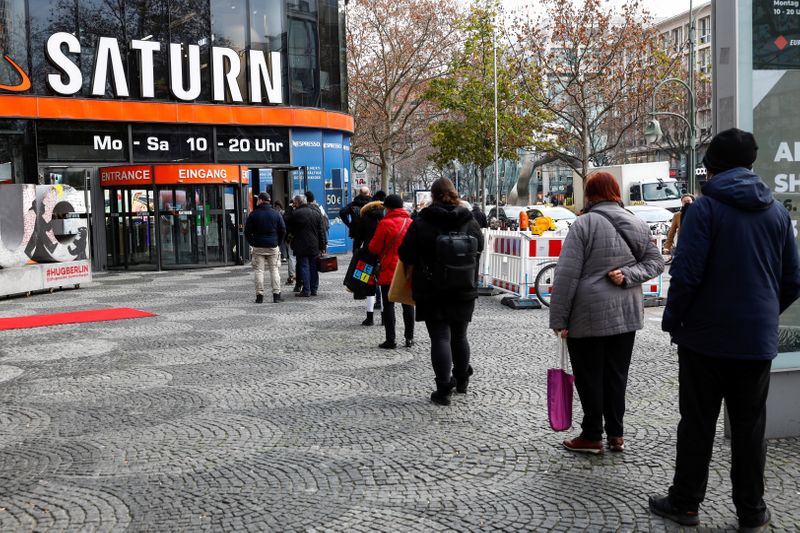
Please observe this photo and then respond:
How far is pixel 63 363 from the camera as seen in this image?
912cm

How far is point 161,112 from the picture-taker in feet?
76.1

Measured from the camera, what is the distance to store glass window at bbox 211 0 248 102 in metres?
24.1

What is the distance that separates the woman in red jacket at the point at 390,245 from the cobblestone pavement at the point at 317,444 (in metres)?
0.35

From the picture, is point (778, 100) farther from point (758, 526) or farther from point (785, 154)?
point (758, 526)

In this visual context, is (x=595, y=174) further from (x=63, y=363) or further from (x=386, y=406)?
(x=63, y=363)

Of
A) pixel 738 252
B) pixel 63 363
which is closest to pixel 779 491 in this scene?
pixel 738 252

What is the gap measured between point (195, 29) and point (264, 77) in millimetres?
2307

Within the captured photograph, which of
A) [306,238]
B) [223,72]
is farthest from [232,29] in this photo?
[306,238]

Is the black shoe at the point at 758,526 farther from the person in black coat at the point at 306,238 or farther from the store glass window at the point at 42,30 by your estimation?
the store glass window at the point at 42,30

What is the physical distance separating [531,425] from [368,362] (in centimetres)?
294

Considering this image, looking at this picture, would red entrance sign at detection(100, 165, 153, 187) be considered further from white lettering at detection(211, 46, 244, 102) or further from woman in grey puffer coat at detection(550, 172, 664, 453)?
woman in grey puffer coat at detection(550, 172, 664, 453)

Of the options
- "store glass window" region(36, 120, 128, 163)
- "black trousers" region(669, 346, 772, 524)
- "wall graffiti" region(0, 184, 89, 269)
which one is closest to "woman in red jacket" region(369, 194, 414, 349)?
"black trousers" region(669, 346, 772, 524)

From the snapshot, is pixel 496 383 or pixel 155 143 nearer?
pixel 496 383

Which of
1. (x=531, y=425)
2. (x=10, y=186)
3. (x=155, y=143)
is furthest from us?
(x=155, y=143)
